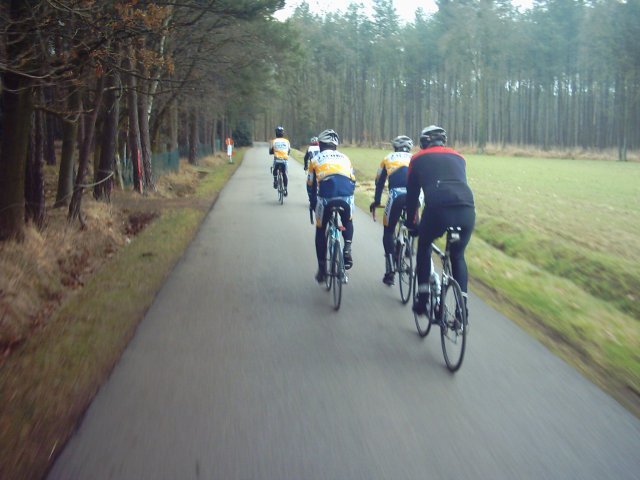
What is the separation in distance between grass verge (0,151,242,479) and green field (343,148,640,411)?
418 centimetres

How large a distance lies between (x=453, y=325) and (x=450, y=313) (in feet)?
0.52

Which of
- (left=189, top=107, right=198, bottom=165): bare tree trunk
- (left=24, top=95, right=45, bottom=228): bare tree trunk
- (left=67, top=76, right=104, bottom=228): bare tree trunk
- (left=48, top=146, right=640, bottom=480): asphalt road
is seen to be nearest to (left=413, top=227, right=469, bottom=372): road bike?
(left=48, top=146, right=640, bottom=480): asphalt road

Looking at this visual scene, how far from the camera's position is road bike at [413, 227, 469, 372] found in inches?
213

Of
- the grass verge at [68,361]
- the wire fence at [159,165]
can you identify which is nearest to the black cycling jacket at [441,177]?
the grass verge at [68,361]

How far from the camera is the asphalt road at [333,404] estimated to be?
3.81 m

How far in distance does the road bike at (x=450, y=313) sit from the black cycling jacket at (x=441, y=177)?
0.89 feet

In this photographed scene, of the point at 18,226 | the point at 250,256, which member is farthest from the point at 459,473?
the point at 18,226

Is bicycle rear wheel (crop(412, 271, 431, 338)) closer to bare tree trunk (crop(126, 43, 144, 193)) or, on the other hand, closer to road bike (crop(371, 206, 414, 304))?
road bike (crop(371, 206, 414, 304))

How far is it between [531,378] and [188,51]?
62.8 feet

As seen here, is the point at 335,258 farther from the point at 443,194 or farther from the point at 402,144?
the point at 443,194

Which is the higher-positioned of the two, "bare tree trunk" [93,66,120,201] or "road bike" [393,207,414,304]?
"bare tree trunk" [93,66,120,201]

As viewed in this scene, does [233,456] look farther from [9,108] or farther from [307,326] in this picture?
[9,108]

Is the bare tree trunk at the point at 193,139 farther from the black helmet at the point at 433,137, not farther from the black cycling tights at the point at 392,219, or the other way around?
the black helmet at the point at 433,137

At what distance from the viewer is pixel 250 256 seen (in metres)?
11.0
